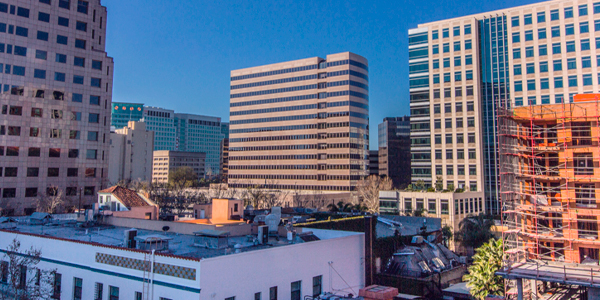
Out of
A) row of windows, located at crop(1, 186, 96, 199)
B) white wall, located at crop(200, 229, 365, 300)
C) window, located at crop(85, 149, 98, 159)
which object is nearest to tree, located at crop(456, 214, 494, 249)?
white wall, located at crop(200, 229, 365, 300)

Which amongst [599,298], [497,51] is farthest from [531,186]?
[497,51]

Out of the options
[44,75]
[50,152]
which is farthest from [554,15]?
[50,152]

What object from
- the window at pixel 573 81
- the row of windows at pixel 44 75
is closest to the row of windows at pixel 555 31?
the window at pixel 573 81

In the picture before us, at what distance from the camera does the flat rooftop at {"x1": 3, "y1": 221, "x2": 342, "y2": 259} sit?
24.8 m

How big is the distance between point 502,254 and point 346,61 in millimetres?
107636

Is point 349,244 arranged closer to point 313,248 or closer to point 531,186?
point 313,248

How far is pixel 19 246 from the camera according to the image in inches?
1166

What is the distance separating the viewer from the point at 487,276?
31828 millimetres

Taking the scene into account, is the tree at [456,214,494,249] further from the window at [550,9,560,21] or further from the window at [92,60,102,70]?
the window at [92,60,102,70]

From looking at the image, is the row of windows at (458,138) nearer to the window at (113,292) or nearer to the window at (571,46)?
the window at (571,46)

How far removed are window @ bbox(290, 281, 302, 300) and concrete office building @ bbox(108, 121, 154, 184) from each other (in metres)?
133

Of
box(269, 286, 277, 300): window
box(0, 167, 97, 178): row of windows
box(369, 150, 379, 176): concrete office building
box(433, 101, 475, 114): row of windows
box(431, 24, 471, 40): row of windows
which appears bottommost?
box(269, 286, 277, 300): window

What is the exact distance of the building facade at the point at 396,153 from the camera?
181875mm

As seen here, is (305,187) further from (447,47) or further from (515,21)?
(515,21)
